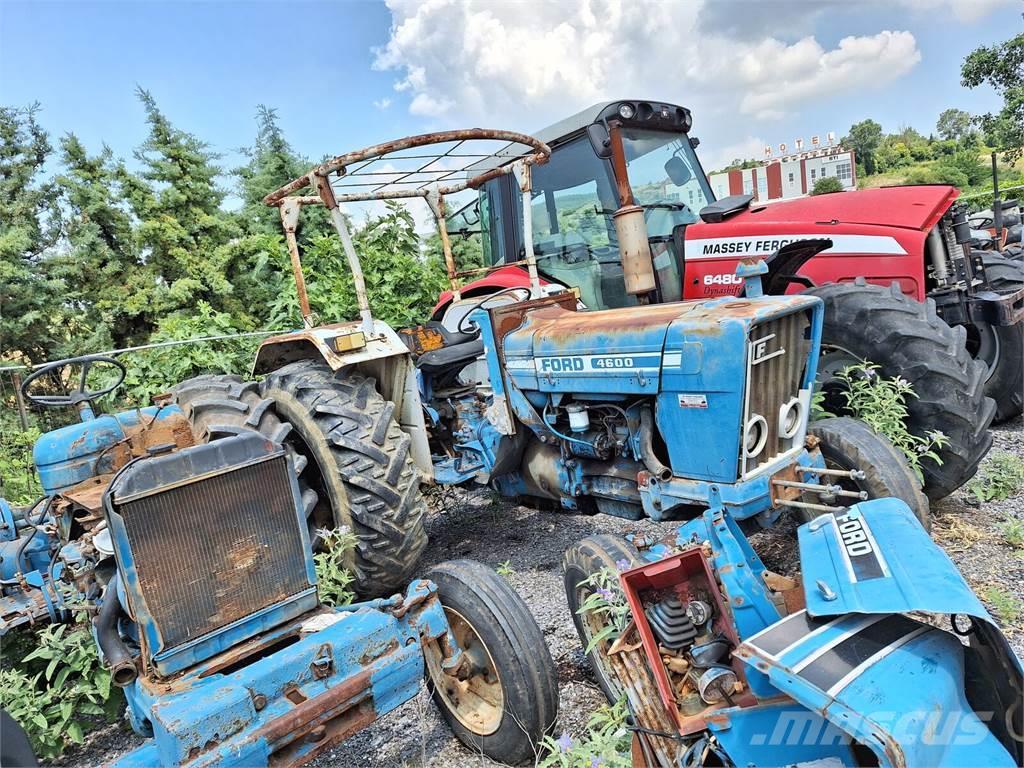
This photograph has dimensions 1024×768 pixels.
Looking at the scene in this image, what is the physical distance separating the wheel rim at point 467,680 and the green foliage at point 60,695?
50.3 inches

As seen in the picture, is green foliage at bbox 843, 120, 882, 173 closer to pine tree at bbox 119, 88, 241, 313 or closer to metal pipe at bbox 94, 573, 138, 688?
pine tree at bbox 119, 88, 241, 313

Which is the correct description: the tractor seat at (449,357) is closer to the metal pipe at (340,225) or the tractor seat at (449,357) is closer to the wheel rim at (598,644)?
the metal pipe at (340,225)

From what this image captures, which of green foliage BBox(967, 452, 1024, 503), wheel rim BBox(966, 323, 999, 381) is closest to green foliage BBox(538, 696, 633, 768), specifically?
green foliage BBox(967, 452, 1024, 503)

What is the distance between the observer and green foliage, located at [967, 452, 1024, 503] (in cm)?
397

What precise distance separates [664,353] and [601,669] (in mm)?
1267

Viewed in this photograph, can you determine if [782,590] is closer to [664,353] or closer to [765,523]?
[765,523]

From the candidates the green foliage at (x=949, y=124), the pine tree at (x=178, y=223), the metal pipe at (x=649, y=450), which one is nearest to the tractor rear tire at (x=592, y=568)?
the metal pipe at (x=649, y=450)

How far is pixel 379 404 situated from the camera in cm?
348

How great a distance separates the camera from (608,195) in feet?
16.4

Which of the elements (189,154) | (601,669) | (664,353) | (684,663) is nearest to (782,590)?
(684,663)

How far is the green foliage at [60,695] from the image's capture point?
2.54 metres

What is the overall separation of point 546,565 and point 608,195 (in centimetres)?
277

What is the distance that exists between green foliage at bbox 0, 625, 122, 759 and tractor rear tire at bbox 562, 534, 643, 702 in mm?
1816

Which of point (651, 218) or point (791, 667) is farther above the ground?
point (651, 218)
